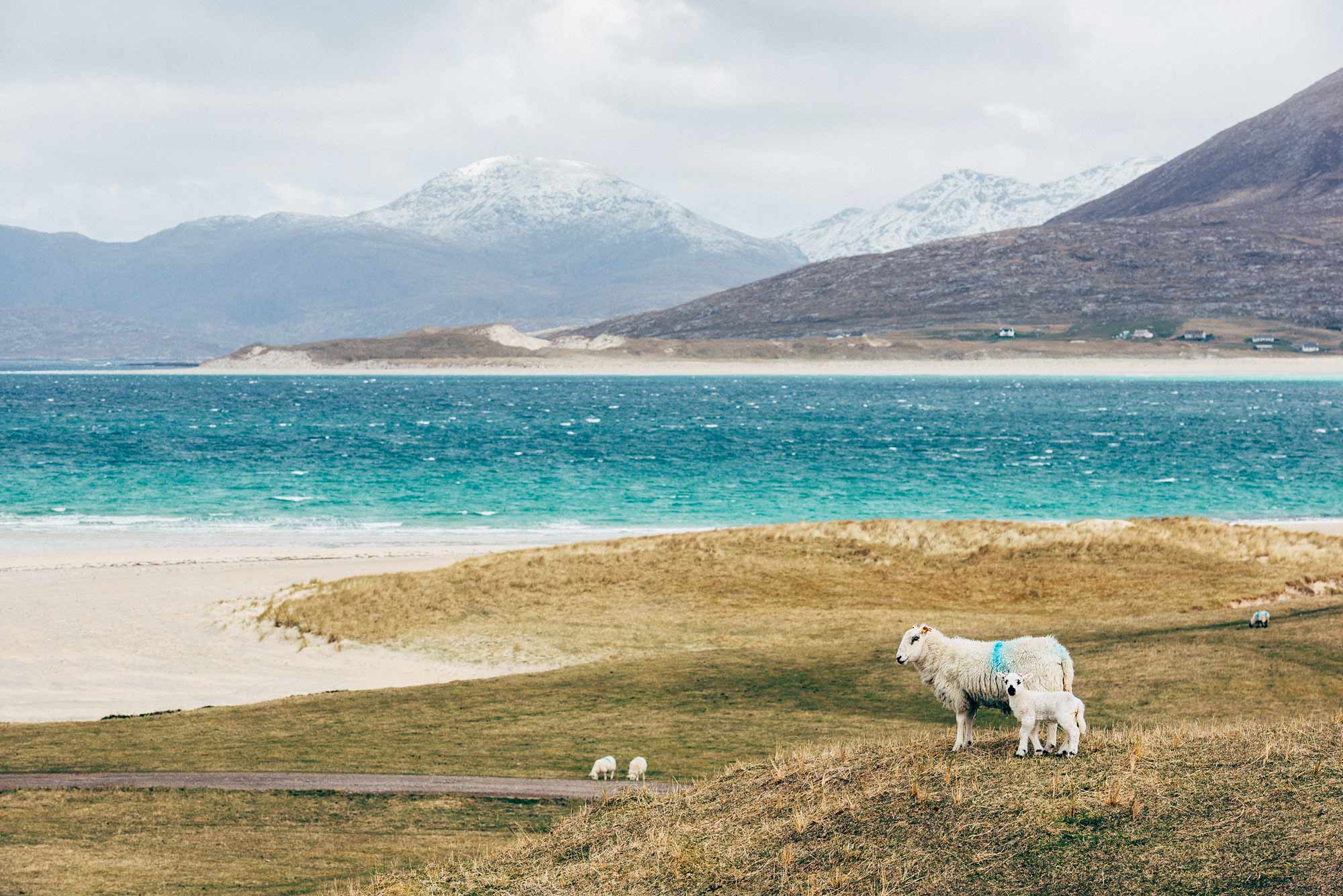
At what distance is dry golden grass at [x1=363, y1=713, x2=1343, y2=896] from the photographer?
11.5m

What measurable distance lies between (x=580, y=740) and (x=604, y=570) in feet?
62.7

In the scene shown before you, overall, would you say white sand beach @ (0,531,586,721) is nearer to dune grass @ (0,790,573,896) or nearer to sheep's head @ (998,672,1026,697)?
dune grass @ (0,790,573,896)

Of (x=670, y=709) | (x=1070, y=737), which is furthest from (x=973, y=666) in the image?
(x=670, y=709)

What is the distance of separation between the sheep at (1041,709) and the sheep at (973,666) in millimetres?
225

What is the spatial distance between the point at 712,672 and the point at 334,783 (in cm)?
1022

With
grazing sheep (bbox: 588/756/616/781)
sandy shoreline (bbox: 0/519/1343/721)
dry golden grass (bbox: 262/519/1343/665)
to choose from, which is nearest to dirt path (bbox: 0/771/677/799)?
grazing sheep (bbox: 588/756/616/781)

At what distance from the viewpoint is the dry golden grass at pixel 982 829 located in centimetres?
1148

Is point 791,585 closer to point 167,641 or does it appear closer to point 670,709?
point 670,709

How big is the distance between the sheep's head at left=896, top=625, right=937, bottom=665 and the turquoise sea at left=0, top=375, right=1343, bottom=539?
46.8 meters

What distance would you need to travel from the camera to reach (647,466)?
3580 inches

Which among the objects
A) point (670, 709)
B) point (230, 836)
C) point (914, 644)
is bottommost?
point (670, 709)

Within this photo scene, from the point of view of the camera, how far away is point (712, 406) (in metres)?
170

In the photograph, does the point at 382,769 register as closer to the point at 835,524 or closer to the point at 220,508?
the point at 835,524

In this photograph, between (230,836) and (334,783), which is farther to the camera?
(334,783)
